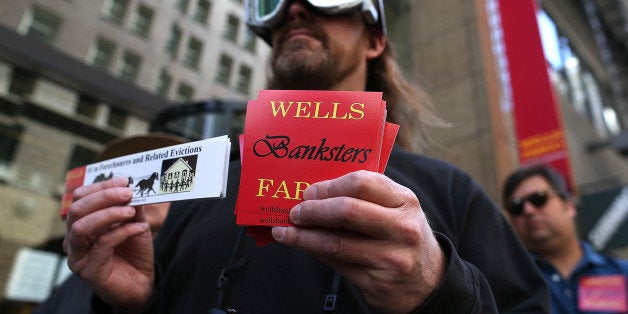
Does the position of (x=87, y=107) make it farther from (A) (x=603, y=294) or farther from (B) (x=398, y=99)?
(A) (x=603, y=294)

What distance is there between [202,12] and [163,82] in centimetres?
136

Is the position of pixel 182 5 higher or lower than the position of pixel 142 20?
higher

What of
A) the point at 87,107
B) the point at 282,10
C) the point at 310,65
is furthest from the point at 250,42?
the point at 310,65

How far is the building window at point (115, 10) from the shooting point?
6.23 meters

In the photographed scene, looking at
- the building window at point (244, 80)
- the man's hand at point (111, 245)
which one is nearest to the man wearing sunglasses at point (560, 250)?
the man's hand at point (111, 245)

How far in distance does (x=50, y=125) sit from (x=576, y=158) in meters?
14.4

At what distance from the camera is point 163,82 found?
23.4 feet

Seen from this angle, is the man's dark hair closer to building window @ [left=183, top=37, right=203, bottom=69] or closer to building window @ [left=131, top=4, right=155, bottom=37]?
building window @ [left=183, top=37, right=203, bottom=69]

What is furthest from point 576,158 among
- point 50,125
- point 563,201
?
point 50,125

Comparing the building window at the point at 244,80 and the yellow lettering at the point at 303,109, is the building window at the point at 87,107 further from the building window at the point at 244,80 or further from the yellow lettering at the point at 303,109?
the yellow lettering at the point at 303,109

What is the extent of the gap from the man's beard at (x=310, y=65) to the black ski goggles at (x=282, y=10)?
10cm

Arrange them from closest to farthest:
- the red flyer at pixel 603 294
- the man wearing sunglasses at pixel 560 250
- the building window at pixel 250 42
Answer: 1. the red flyer at pixel 603 294
2. the man wearing sunglasses at pixel 560 250
3. the building window at pixel 250 42

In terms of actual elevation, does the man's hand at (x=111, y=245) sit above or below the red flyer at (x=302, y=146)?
below

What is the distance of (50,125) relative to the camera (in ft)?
21.3
